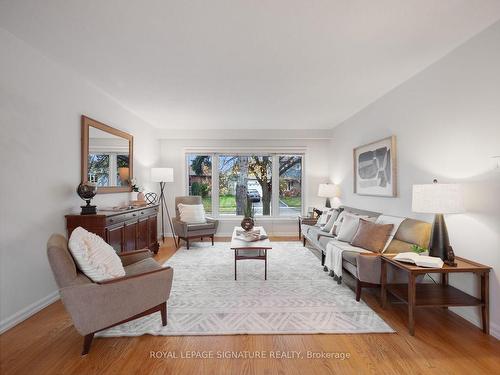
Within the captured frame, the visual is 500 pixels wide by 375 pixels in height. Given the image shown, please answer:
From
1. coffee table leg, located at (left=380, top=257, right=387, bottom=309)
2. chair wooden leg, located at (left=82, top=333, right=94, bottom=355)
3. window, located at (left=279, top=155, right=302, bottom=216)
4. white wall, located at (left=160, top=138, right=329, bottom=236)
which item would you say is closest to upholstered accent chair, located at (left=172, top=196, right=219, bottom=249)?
white wall, located at (left=160, top=138, right=329, bottom=236)

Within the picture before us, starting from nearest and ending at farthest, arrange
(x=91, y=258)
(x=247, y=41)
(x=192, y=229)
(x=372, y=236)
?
(x=91, y=258) < (x=247, y=41) < (x=372, y=236) < (x=192, y=229)

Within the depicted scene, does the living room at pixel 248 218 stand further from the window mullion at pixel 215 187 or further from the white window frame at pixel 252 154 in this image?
the window mullion at pixel 215 187

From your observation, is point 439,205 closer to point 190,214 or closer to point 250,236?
point 250,236

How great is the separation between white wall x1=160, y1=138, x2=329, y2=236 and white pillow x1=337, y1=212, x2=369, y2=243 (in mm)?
2394

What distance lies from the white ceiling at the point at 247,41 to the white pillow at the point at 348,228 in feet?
5.96

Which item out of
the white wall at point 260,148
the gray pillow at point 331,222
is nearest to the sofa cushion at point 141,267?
the gray pillow at point 331,222

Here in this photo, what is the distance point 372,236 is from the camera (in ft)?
9.65

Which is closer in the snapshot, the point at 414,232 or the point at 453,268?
the point at 453,268

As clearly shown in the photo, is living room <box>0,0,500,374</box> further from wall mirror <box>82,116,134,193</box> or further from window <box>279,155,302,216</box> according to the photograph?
window <box>279,155,302,216</box>

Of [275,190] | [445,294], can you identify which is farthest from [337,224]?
[275,190]

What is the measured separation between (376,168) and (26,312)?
456 cm

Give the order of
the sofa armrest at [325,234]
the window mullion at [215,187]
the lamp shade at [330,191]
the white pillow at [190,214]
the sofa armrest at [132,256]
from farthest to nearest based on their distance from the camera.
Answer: the window mullion at [215,187] < the lamp shade at [330,191] < the white pillow at [190,214] < the sofa armrest at [325,234] < the sofa armrest at [132,256]

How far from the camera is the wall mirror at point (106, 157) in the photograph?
3.16 m

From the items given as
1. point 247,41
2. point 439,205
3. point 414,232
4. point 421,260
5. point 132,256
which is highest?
point 247,41
